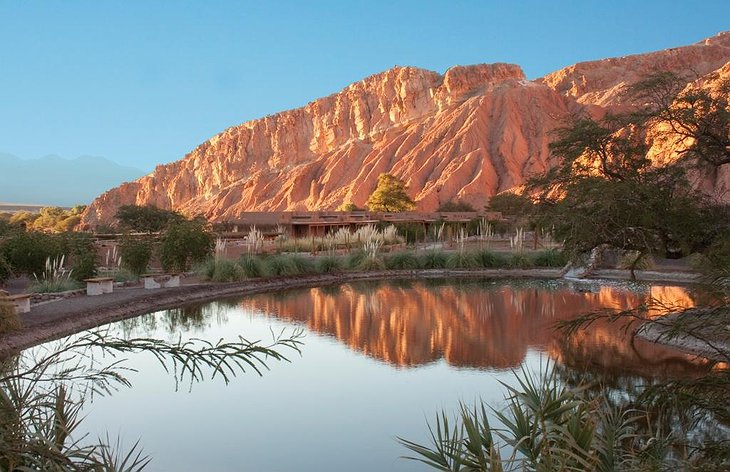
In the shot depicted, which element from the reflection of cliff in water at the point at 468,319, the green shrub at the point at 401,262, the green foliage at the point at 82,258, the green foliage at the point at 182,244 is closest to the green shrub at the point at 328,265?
the green shrub at the point at 401,262

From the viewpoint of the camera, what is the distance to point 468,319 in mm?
15891

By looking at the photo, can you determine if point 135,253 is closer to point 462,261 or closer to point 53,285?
point 53,285

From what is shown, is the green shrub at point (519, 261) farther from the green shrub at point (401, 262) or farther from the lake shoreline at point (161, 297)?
the green shrub at point (401, 262)

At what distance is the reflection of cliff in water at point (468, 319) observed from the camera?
464 inches

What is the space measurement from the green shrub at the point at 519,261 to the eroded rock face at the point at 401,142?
44968mm

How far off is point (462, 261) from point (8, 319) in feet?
62.8

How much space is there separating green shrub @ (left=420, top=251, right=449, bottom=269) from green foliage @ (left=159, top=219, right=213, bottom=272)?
366 inches

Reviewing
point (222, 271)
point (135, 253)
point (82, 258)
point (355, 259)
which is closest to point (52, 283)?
point (82, 258)

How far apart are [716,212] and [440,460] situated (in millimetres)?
7180

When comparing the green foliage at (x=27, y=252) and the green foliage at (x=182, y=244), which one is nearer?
the green foliage at (x=27, y=252)

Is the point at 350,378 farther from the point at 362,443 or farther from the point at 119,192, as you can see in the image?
the point at 119,192

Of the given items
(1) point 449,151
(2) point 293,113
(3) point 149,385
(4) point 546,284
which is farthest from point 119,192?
(3) point 149,385

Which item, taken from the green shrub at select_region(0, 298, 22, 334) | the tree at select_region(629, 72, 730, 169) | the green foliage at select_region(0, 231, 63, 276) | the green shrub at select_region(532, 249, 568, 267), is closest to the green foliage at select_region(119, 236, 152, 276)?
the green foliage at select_region(0, 231, 63, 276)

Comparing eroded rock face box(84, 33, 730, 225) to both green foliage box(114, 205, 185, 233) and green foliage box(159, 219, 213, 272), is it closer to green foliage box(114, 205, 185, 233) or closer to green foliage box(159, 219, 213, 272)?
green foliage box(114, 205, 185, 233)
